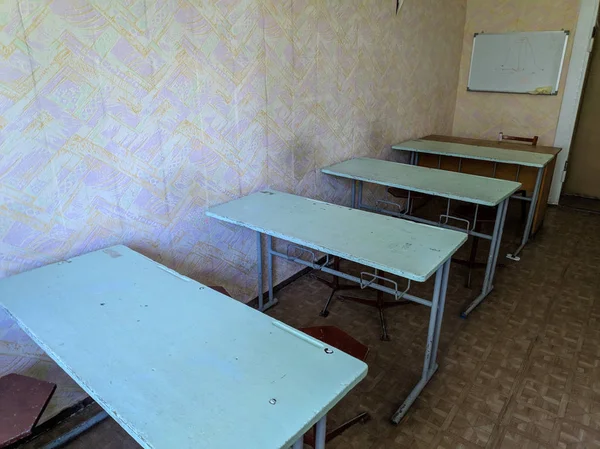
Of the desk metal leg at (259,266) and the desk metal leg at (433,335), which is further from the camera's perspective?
the desk metal leg at (259,266)

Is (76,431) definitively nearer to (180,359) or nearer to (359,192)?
(180,359)

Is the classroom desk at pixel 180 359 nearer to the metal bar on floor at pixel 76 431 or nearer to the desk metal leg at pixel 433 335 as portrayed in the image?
the metal bar on floor at pixel 76 431

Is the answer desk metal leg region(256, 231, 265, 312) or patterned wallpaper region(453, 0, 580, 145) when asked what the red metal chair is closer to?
desk metal leg region(256, 231, 265, 312)

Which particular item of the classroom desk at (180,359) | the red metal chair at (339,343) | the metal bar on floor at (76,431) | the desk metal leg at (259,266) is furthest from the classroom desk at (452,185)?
the metal bar on floor at (76,431)

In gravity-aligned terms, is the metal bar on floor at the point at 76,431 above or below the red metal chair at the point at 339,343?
below

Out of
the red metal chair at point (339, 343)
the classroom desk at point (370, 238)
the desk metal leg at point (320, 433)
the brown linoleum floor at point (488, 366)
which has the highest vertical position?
the classroom desk at point (370, 238)

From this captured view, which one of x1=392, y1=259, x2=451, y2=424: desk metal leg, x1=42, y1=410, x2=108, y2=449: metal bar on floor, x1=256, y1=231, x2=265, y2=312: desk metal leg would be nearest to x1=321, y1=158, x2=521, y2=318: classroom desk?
x1=392, y1=259, x2=451, y2=424: desk metal leg

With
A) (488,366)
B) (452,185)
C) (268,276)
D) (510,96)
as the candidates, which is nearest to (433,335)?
(488,366)

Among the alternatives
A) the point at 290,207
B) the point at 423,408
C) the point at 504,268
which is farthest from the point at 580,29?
the point at 423,408

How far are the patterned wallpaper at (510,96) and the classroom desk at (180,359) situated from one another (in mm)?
4794

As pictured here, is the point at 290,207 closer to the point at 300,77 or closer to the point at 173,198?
the point at 173,198

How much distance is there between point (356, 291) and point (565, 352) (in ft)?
4.52

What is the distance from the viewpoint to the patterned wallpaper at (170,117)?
1.74 m

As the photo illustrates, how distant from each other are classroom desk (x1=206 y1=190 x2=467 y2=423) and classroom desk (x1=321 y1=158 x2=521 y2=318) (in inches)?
24.2
